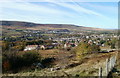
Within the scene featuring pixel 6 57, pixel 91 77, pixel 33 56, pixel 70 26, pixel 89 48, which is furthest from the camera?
pixel 70 26

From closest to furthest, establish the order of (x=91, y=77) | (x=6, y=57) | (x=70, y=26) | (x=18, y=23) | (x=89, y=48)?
(x=91, y=77), (x=6, y=57), (x=89, y=48), (x=18, y=23), (x=70, y=26)

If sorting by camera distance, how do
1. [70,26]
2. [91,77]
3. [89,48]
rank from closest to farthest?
[91,77]
[89,48]
[70,26]

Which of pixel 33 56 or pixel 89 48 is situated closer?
pixel 33 56

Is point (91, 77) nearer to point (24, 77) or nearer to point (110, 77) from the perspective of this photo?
point (110, 77)

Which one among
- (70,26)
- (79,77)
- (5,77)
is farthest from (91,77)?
(70,26)

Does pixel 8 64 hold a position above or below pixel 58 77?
below

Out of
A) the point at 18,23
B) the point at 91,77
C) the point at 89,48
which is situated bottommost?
the point at 89,48

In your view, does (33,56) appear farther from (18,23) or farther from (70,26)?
(70,26)

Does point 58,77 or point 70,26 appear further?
point 70,26

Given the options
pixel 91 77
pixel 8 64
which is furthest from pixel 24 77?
pixel 8 64
